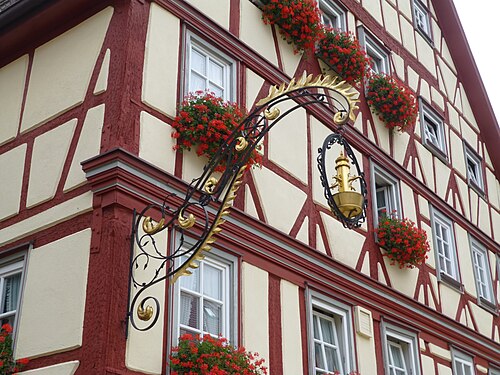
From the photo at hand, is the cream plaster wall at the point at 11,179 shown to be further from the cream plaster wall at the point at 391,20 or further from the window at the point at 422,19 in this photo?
the window at the point at 422,19

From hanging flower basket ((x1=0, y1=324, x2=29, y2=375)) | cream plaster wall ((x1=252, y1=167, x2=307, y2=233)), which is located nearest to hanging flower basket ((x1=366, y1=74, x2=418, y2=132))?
cream plaster wall ((x1=252, y1=167, x2=307, y2=233))

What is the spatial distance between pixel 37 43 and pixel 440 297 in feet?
24.1

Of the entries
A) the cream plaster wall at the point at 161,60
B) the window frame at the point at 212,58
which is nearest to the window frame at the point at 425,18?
the window frame at the point at 212,58

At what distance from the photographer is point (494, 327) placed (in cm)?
1445

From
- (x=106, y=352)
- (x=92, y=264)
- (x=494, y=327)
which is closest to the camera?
(x=106, y=352)

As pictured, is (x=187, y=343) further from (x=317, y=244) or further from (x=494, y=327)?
(x=494, y=327)

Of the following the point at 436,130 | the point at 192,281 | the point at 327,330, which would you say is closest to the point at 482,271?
the point at 436,130

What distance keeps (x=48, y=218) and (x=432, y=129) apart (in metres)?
9.28

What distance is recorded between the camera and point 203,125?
7.89 m

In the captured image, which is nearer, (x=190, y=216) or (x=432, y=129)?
(x=190, y=216)

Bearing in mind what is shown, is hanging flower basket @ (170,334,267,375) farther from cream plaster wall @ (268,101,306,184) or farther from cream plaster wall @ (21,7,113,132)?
cream plaster wall @ (268,101,306,184)

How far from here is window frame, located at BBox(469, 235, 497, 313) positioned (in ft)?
46.9

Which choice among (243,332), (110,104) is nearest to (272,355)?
(243,332)

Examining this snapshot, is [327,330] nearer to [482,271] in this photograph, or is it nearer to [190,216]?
[190,216]
